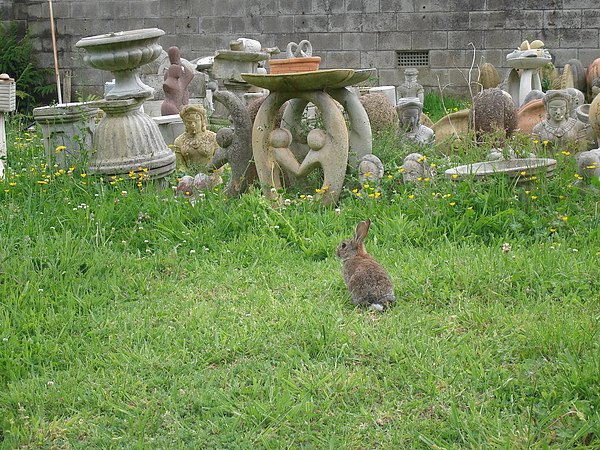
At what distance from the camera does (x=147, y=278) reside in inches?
211

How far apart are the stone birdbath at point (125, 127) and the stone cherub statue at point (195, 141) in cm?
51

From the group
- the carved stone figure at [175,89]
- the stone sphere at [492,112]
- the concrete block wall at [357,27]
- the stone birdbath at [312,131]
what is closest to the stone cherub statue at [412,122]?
the stone sphere at [492,112]

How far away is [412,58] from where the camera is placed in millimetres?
14141

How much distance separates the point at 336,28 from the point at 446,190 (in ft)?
27.4

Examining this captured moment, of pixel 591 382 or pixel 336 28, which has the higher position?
pixel 336 28

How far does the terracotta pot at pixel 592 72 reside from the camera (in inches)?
489

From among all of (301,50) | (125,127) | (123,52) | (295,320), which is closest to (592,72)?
(301,50)

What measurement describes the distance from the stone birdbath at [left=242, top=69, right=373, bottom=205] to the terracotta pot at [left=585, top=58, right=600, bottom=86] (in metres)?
6.43

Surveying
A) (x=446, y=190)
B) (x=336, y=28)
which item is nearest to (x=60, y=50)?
(x=336, y=28)

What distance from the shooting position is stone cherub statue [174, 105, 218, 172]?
8.05 metres

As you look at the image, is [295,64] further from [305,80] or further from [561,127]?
[561,127]

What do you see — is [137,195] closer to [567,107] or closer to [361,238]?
[361,238]

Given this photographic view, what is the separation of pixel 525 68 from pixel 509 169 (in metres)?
5.70

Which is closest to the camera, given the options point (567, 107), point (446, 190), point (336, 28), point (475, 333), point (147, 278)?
point (475, 333)
